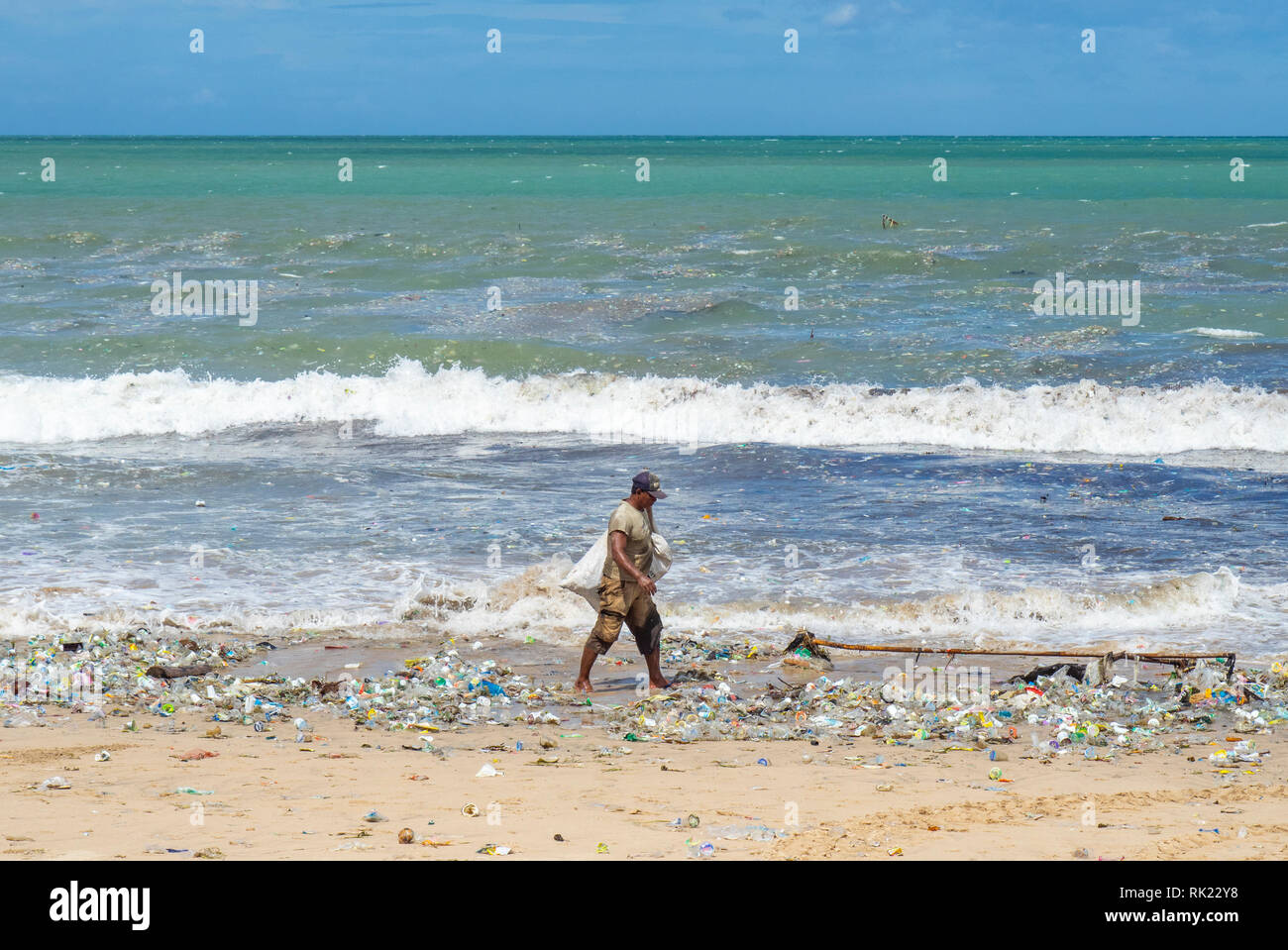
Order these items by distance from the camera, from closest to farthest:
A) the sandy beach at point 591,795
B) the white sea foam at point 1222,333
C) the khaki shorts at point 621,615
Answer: the sandy beach at point 591,795 → the khaki shorts at point 621,615 → the white sea foam at point 1222,333

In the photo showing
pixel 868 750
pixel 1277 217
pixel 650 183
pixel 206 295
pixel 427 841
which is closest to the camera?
pixel 427 841

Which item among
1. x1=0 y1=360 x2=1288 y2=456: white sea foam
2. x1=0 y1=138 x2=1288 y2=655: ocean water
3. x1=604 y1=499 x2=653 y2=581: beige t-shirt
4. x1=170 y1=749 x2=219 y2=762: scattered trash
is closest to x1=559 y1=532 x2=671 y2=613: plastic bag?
x1=604 y1=499 x2=653 y2=581: beige t-shirt

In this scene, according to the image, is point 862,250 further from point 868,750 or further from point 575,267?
point 868,750

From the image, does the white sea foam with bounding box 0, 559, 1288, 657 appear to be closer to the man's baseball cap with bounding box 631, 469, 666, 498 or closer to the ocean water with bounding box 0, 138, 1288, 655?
the ocean water with bounding box 0, 138, 1288, 655

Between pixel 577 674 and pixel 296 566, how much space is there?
11.7 ft

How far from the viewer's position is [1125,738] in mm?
7266

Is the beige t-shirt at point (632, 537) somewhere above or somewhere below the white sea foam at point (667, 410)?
below

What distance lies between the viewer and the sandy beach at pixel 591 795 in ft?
17.3

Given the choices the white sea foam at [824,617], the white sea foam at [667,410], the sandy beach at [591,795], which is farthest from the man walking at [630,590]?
the white sea foam at [667,410]

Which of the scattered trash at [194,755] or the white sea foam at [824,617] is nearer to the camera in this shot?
the scattered trash at [194,755]

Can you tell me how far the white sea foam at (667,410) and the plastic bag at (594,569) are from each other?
8423 mm

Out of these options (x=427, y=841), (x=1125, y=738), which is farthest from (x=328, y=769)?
(x=1125, y=738)

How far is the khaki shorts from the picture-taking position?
8.55 metres

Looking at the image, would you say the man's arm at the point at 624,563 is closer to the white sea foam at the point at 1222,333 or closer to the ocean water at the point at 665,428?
the ocean water at the point at 665,428
